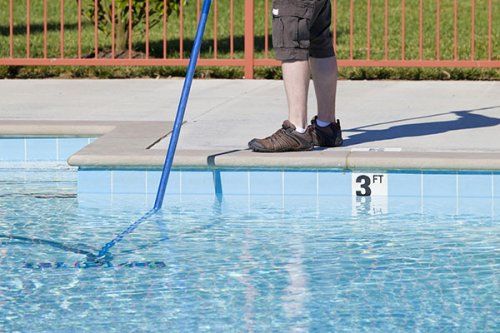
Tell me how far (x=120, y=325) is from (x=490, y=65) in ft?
22.2

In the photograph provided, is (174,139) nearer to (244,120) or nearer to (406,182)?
(406,182)

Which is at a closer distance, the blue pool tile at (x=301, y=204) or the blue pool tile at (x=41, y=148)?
the blue pool tile at (x=301, y=204)

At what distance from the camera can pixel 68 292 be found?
5242mm

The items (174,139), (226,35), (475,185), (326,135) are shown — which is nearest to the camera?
(174,139)

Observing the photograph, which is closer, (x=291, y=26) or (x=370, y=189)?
(x=370, y=189)

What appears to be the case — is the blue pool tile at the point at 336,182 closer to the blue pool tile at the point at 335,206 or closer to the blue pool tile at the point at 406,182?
the blue pool tile at the point at 335,206

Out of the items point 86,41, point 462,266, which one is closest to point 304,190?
point 462,266

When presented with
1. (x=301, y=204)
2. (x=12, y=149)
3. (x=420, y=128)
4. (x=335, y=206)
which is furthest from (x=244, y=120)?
(x=335, y=206)

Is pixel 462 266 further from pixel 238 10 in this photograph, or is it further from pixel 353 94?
pixel 238 10

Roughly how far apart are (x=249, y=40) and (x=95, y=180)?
4.34m

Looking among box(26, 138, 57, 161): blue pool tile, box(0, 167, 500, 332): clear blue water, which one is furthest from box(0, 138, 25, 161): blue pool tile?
box(0, 167, 500, 332): clear blue water

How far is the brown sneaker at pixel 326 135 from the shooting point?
24.5 ft

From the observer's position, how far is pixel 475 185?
6.98 m

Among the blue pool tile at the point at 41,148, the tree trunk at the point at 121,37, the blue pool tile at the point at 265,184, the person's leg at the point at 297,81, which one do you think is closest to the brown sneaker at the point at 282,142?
the person's leg at the point at 297,81
